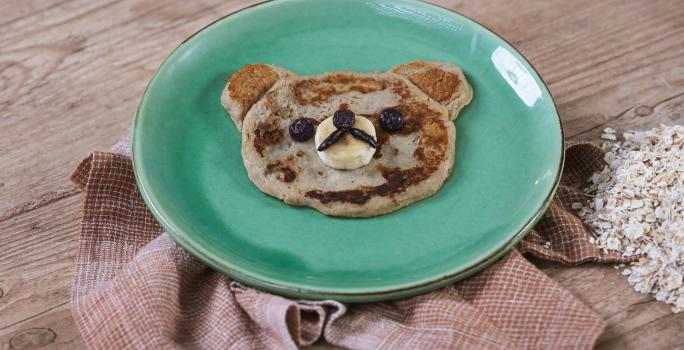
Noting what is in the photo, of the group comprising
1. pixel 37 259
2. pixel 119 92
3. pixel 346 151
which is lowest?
pixel 37 259

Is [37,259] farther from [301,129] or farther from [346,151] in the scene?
[346,151]

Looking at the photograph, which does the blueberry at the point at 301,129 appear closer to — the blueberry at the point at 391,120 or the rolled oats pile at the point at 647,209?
the blueberry at the point at 391,120

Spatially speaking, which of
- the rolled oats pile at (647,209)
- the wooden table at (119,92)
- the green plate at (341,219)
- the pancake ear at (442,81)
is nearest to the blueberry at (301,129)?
the green plate at (341,219)

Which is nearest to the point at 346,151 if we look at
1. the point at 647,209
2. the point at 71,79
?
the point at 647,209

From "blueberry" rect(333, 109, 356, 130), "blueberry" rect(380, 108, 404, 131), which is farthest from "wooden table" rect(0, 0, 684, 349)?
"blueberry" rect(333, 109, 356, 130)

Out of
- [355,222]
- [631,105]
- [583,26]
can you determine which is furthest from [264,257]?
[583,26]

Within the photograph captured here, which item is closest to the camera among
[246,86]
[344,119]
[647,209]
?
[647,209]

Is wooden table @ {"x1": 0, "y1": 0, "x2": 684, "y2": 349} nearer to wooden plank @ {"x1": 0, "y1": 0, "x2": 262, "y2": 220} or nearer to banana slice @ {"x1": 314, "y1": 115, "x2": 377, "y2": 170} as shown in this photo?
wooden plank @ {"x1": 0, "y1": 0, "x2": 262, "y2": 220}
